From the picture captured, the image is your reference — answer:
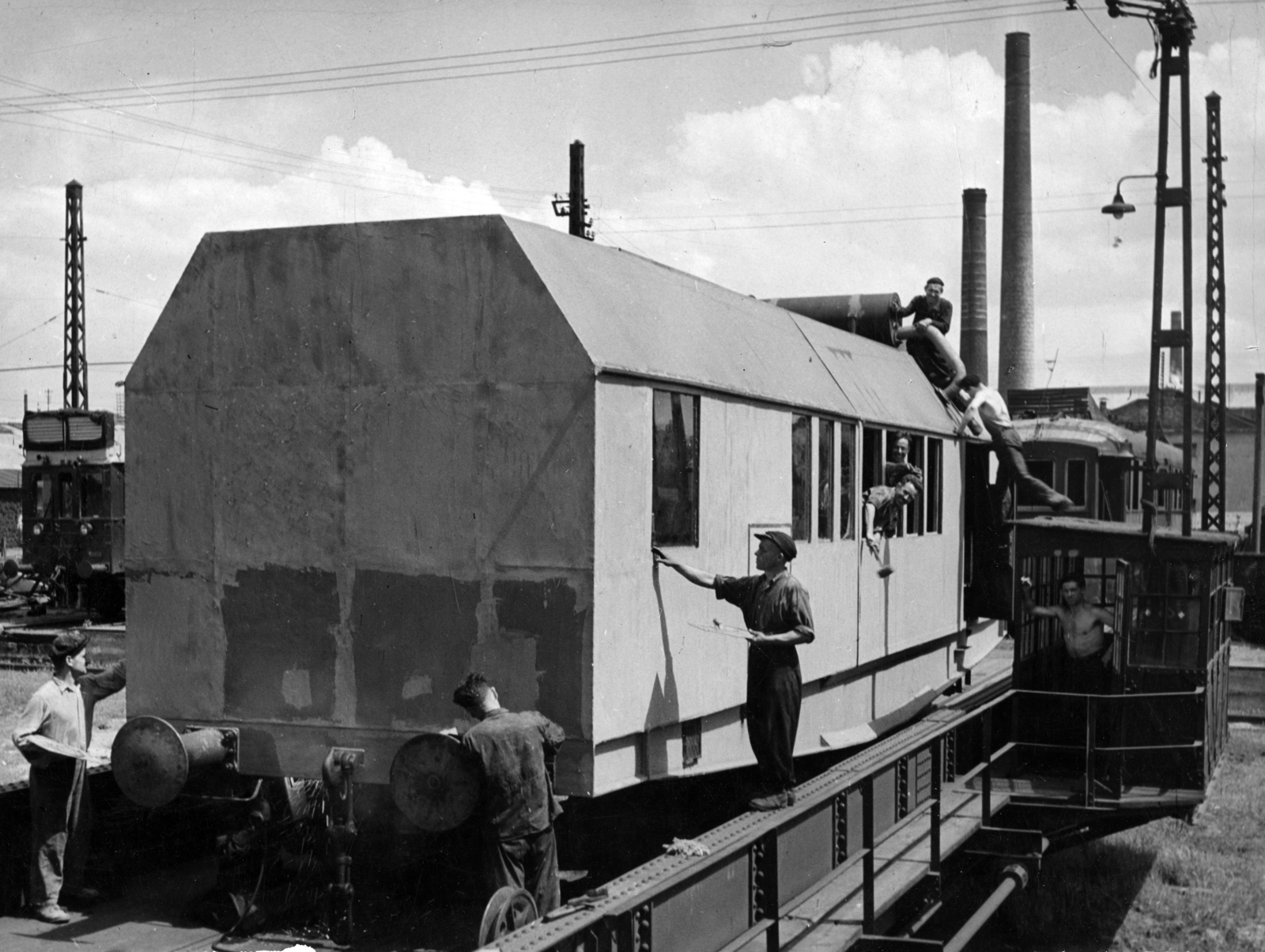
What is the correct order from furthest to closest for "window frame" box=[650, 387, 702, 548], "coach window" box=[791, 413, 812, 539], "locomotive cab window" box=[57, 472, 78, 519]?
1. "locomotive cab window" box=[57, 472, 78, 519]
2. "coach window" box=[791, 413, 812, 539]
3. "window frame" box=[650, 387, 702, 548]

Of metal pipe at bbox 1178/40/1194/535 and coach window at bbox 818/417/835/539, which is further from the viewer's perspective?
metal pipe at bbox 1178/40/1194/535

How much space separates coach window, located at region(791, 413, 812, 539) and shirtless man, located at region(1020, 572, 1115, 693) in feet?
9.80

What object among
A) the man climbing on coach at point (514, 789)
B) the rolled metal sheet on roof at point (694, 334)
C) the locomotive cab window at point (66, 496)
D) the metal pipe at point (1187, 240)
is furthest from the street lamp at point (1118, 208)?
the locomotive cab window at point (66, 496)

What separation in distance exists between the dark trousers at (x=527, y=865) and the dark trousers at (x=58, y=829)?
2.45 metres

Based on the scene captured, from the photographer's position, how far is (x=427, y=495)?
22.4 ft

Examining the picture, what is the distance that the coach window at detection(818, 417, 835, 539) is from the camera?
30.6 ft

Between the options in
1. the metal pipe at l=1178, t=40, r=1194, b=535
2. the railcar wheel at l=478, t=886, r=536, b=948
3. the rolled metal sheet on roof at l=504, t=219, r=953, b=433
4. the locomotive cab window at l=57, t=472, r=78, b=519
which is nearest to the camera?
the railcar wheel at l=478, t=886, r=536, b=948

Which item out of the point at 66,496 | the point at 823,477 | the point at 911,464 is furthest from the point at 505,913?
the point at 66,496

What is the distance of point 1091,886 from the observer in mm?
12156

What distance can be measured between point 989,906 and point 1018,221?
109 feet

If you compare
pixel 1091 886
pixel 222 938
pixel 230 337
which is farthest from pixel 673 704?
pixel 1091 886

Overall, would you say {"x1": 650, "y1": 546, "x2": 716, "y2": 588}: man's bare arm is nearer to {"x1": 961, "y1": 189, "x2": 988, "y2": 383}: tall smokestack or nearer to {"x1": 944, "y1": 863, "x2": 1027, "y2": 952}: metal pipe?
{"x1": 944, "y1": 863, "x2": 1027, "y2": 952}: metal pipe

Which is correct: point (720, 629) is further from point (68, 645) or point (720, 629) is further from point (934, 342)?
point (934, 342)

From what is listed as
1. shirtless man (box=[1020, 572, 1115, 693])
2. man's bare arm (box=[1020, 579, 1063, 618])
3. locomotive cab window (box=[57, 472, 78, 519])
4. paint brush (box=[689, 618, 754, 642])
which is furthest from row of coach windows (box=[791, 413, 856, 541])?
locomotive cab window (box=[57, 472, 78, 519])
